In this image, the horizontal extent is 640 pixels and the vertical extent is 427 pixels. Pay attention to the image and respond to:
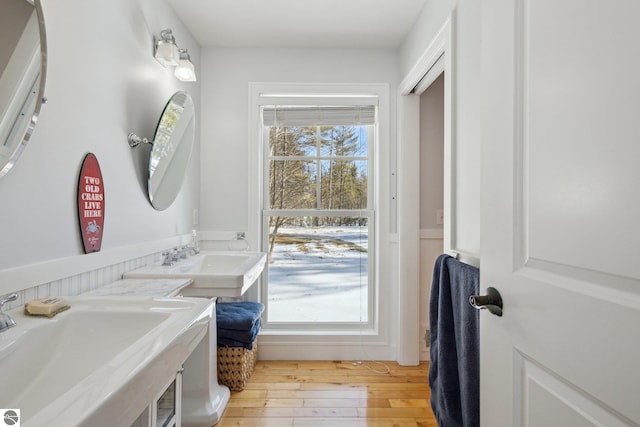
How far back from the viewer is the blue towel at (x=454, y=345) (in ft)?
3.94

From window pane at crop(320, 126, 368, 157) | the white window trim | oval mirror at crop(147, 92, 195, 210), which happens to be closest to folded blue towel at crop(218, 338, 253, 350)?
the white window trim

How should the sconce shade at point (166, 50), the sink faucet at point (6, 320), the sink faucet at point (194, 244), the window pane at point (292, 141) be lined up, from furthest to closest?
the window pane at point (292, 141), the sink faucet at point (194, 244), the sconce shade at point (166, 50), the sink faucet at point (6, 320)

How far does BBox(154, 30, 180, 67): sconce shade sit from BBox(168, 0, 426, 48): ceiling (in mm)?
380

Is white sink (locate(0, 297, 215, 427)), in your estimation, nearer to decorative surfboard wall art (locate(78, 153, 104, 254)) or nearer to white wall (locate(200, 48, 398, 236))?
decorative surfboard wall art (locate(78, 153, 104, 254))

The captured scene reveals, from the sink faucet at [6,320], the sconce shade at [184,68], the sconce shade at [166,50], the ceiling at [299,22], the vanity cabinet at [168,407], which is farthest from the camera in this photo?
the ceiling at [299,22]

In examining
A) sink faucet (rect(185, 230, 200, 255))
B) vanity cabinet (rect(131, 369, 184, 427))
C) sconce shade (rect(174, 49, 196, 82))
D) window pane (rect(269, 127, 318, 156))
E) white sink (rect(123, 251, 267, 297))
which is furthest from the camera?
window pane (rect(269, 127, 318, 156))

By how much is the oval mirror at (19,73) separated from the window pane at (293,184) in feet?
5.65

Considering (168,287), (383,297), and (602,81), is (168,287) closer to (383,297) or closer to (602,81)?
(602,81)

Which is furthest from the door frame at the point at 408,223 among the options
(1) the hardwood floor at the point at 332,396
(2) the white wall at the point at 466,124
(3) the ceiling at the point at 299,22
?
(2) the white wall at the point at 466,124

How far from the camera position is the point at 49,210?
1130 millimetres

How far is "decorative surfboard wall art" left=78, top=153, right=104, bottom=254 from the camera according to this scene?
1270 millimetres

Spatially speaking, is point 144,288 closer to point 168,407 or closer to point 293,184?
point 168,407

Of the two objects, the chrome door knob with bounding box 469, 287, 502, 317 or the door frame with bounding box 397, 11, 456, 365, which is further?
the door frame with bounding box 397, 11, 456, 365

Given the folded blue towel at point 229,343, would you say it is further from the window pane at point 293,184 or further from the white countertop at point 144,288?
the window pane at point 293,184
